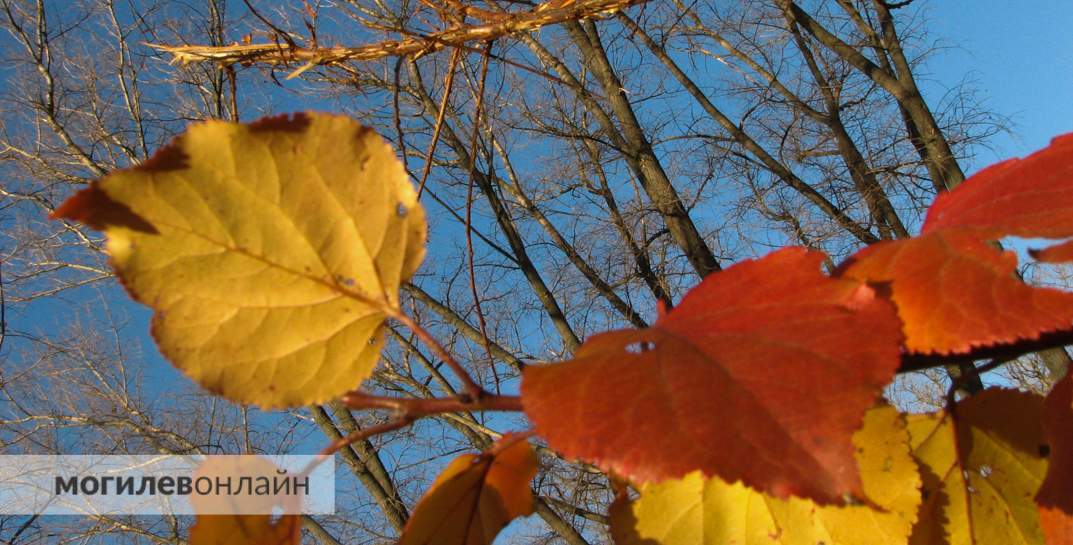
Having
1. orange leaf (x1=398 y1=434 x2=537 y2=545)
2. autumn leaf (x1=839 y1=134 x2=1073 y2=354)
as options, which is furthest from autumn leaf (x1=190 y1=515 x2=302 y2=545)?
autumn leaf (x1=839 y1=134 x2=1073 y2=354)

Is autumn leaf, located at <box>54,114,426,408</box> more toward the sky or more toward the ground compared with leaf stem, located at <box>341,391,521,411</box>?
more toward the sky

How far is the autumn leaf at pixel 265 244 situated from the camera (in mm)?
178

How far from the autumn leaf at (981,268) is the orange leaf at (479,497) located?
123mm

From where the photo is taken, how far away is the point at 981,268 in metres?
0.16

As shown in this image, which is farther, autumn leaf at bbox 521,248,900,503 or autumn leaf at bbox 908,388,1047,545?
autumn leaf at bbox 908,388,1047,545

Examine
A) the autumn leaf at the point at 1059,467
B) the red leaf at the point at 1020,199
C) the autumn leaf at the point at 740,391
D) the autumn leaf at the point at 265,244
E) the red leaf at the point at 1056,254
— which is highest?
the autumn leaf at the point at 265,244

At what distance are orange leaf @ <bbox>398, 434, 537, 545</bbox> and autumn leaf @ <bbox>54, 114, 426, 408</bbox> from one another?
5 cm

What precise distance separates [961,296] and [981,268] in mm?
10

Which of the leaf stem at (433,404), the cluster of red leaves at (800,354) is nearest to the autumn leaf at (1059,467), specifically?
the cluster of red leaves at (800,354)

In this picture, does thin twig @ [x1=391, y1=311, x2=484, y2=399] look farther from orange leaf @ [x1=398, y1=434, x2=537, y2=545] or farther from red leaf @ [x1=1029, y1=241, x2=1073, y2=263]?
red leaf @ [x1=1029, y1=241, x2=1073, y2=263]

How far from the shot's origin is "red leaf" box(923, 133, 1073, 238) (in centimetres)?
17

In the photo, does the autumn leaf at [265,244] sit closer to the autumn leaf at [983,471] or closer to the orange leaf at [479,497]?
the orange leaf at [479,497]

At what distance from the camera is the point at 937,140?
223 cm

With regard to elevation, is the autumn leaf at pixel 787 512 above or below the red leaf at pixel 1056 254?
below
